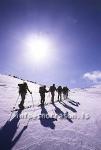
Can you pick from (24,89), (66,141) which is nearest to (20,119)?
(66,141)

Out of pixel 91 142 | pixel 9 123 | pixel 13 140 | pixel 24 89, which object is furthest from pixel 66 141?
pixel 24 89

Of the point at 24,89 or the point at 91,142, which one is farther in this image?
the point at 24,89

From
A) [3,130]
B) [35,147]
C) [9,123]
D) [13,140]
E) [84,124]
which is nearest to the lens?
[35,147]

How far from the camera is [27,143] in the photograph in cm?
716

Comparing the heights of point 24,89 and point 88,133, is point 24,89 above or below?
above

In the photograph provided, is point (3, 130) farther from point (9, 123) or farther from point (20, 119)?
point (20, 119)

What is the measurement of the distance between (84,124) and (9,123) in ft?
13.0

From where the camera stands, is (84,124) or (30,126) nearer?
(30,126)

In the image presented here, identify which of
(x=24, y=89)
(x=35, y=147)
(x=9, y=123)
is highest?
(x=24, y=89)

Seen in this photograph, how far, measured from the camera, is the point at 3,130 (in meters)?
8.55

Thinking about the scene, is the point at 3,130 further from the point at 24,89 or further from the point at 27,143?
the point at 24,89

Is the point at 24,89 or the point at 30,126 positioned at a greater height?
the point at 24,89

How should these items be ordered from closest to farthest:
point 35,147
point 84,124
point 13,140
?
point 35,147 < point 13,140 < point 84,124

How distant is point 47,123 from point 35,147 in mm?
3441
